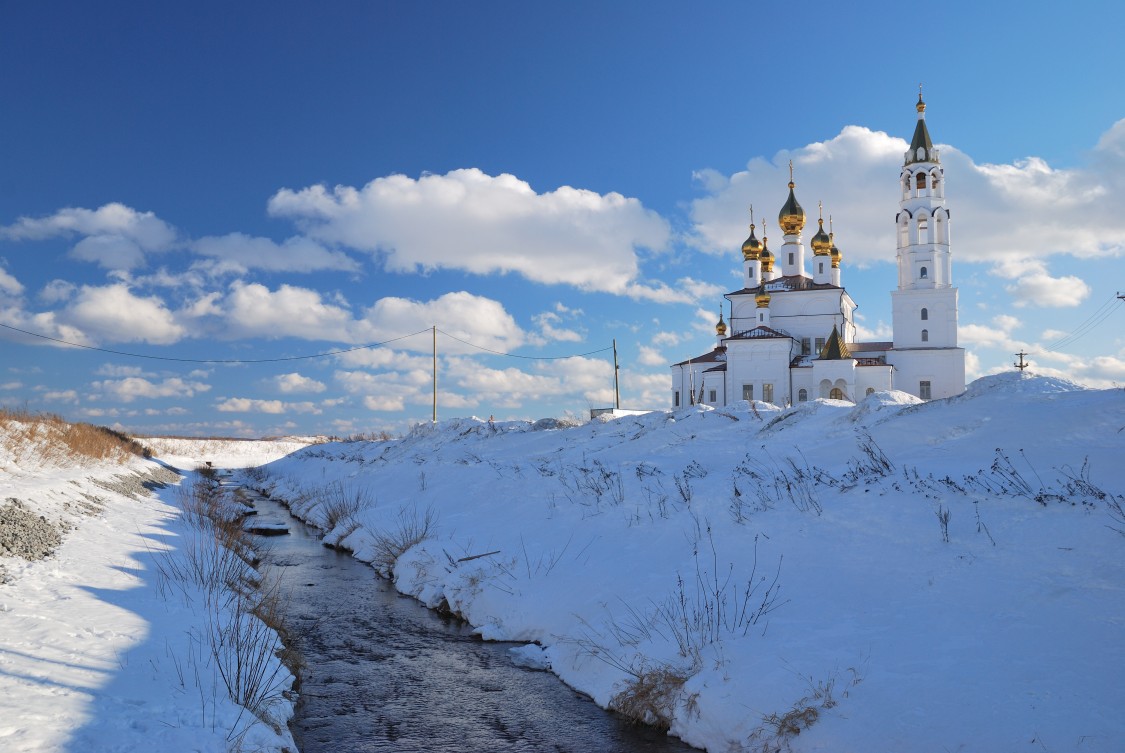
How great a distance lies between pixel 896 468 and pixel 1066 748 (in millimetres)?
6415

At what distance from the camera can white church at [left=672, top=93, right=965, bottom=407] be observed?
159ft

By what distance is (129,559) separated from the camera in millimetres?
10977

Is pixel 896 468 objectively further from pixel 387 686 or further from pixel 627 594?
pixel 387 686

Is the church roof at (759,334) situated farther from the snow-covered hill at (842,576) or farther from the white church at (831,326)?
the snow-covered hill at (842,576)

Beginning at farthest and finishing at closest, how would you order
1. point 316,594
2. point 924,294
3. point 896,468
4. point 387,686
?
point 924,294 → point 316,594 → point 896,468 → point 387,686

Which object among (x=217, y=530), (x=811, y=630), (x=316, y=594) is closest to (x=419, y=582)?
(x=316, y=594)

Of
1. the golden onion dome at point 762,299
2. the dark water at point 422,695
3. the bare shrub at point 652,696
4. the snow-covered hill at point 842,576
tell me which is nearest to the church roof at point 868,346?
the golden onion dome at point 762,299

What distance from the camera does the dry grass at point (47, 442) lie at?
68.9 feet

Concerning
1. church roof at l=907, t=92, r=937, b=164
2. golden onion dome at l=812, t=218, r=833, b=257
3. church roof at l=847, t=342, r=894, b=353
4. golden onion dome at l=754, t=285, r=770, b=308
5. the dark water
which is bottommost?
the dark water

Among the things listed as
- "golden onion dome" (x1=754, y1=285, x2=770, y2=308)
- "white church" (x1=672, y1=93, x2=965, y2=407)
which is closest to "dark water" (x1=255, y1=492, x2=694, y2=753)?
"white church" (x1=672, y1=93, x2=965, y2=407)

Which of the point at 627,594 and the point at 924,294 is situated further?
the point at 924,294

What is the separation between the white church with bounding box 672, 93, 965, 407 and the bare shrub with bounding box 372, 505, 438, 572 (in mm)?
36212

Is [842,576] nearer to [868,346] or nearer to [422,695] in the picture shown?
[422,695]

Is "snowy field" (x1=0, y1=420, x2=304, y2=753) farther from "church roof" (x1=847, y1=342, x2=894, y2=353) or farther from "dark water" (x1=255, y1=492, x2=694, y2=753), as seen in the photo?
"church roof" (x1=847, y1=342, x2=894, y2=353)
